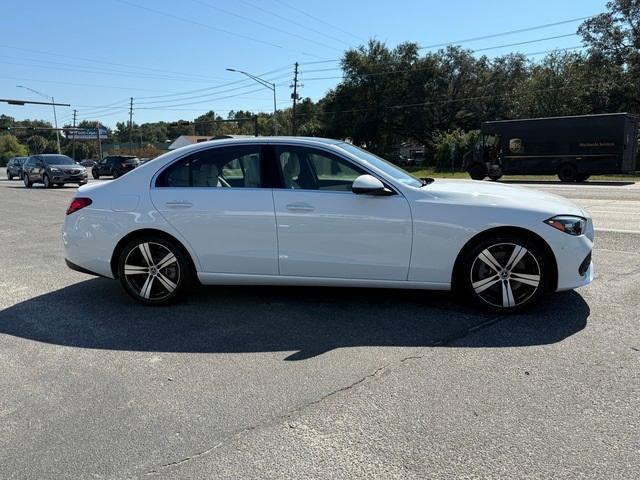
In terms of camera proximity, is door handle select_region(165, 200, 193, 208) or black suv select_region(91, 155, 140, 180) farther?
black suv select_region(91, 155, 140, 180)

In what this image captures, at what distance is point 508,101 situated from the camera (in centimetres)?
5888

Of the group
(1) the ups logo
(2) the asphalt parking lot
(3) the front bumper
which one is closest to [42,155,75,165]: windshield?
(3) the front bumper

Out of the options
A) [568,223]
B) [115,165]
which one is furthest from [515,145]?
[115,165]

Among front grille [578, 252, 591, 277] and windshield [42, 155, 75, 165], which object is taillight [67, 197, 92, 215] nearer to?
front grille [578, 252, 591, 277]

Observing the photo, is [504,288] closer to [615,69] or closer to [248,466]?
[248,466]

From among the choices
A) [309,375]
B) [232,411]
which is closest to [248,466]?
[232,411]

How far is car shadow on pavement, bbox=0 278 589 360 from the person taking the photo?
169 inches

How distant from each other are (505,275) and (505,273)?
18 mm

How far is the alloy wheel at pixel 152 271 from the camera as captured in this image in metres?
5.22

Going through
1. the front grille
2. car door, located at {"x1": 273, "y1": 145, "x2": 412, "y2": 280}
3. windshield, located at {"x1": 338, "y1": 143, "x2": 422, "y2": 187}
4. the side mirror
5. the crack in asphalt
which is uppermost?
windshield, located at {"x1": 338, "y1": 143, "x2": 422, "y2": 187}

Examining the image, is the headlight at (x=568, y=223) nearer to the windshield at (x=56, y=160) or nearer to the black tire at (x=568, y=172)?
the black tire at (x=568, y=172)

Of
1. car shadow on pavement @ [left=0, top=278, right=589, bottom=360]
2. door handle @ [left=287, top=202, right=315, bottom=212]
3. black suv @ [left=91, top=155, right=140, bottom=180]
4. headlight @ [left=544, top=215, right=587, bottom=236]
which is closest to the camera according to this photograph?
car shadow on pavement @ [left=0, top=278, right=589, bottom=360]

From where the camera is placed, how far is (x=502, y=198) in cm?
472

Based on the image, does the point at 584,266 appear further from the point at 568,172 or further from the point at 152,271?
the point at 568,172
